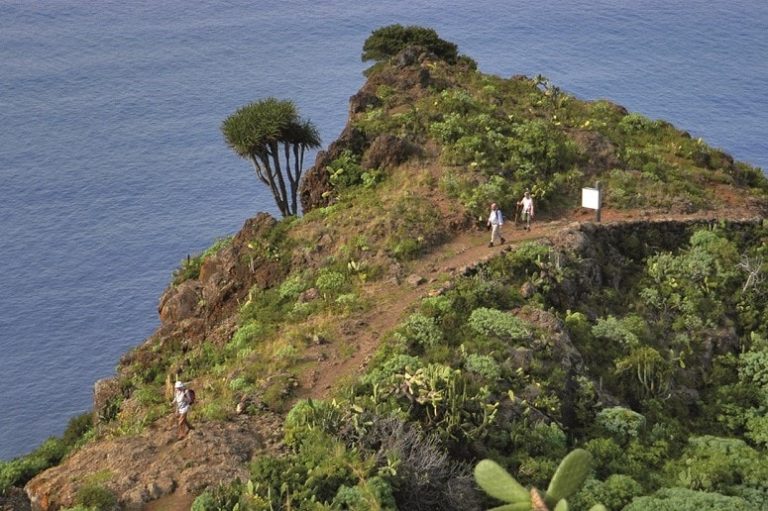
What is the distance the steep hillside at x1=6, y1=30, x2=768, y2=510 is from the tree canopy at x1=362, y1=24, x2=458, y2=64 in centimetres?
1143

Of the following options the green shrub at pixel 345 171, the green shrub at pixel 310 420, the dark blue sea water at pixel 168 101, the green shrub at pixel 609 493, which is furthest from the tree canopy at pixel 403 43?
the green shrub at pixel 609 493

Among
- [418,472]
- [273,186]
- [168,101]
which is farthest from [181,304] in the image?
[168,101]

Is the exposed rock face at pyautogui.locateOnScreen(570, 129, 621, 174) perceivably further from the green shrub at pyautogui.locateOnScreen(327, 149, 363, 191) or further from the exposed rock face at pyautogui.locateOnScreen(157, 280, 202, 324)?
the exposed rock face at pyautogui.locateOnScreen(157, 280, 202, 324)

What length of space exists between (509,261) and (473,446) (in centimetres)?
1045

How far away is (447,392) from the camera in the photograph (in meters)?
23.7

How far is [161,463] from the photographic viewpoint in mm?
22469

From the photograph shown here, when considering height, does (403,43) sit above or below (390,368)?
above

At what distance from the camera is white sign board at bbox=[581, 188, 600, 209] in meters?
35.7

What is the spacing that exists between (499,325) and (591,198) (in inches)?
414

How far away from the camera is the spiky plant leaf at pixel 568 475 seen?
1571 centimetres

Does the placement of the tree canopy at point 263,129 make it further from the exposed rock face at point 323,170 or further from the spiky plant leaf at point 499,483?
the spiky plant leaf at point 499,483

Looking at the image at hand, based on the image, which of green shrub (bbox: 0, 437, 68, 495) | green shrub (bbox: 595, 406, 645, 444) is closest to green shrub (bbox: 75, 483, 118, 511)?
green shrub (bbox: 0, 437, 68, 495)

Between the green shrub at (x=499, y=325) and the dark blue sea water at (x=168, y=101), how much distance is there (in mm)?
40921

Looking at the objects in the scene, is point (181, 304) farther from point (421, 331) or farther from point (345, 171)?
point (421, 331)
